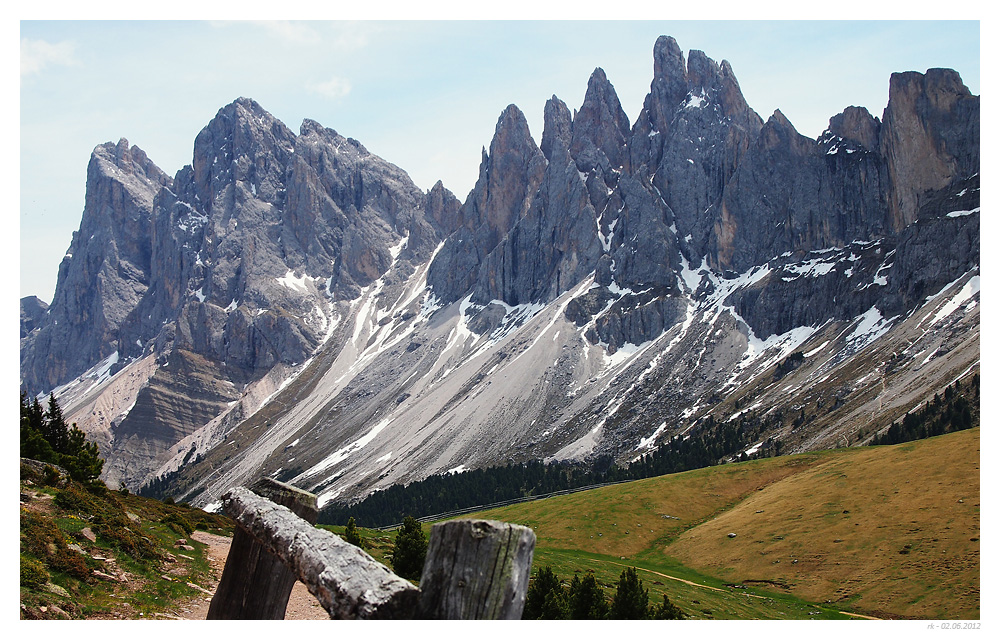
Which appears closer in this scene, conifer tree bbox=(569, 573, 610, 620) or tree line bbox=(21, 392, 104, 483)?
conifer tree bbox=(569, 573, 610, 620)

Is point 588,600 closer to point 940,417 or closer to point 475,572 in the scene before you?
point 475,572

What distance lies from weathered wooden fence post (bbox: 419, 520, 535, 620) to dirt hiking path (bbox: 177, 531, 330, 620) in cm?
1007

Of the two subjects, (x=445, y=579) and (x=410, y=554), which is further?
(x=410, y=554)

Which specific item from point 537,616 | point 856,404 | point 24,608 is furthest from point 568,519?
point 856,404

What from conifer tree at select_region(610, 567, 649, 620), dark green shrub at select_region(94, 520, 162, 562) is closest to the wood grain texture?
dark green shrub at select_region(94, 520, 162, 562)

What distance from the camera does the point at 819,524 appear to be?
216 feet

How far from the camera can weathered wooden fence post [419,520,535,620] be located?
22.1ft

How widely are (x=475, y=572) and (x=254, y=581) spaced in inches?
151

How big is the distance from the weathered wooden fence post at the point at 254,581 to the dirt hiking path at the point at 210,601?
6700 mm

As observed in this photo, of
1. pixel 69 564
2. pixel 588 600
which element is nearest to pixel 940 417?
pixel 588 600

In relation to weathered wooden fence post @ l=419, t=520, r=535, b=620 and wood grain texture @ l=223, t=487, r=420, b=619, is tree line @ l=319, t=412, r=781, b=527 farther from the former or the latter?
weathered wooden fence post @ l=419, t=520, r=535, b=620

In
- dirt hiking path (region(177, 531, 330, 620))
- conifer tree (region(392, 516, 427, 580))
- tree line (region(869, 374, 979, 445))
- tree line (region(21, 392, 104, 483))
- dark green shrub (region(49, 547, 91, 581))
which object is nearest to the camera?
dark green shrub (region(49, 547, 91, 581))
